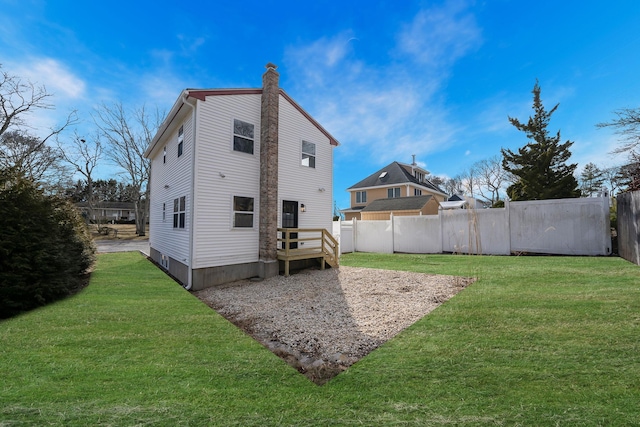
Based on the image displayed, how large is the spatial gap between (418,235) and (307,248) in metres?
5.96

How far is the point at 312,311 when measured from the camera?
537 centimetres

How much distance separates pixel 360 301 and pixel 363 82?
9234mm

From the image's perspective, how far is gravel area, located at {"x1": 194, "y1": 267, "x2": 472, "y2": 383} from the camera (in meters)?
3.63

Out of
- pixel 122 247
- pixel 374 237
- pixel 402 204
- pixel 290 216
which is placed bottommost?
pixel 122 247

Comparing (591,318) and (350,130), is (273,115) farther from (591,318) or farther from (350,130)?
(591,318)

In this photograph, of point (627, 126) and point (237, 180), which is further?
point (627, 126)

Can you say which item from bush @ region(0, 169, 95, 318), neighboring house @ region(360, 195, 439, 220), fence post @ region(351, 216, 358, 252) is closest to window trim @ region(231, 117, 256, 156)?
bush @ region(0, 169, 95, 318)

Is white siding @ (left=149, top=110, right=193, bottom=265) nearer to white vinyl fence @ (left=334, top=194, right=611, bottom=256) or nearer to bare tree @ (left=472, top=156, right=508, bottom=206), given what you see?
white vinyl fence @ (left=334, top=194, right=611, bottom=256)

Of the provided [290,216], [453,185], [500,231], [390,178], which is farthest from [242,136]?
[453,185]

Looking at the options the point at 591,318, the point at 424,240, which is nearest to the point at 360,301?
the point at 591,318

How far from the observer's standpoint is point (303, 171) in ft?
33.2

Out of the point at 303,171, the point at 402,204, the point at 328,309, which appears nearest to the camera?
the point at 328,309

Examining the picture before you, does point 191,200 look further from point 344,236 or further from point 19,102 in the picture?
point 19,102

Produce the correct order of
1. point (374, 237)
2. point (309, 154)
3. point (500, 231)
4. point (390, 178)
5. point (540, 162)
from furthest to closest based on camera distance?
point (390, 178) → point (540, 162) → point (374, 237) → point (500, 231) → point (309, 154)
